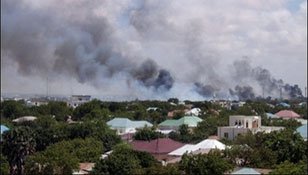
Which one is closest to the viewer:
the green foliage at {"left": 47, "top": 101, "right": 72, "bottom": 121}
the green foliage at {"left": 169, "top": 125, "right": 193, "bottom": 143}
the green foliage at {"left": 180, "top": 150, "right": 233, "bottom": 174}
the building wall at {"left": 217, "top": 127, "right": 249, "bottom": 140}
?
the green foliage at {"left": 180, "top": 150, "right": 233, "bottom": 174}

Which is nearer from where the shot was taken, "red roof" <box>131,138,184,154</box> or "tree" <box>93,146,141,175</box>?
"tree" <box>93,146,141,175</box>

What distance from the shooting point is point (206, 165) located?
1182 inches

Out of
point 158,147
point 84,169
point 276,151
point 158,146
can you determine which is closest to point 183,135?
point 158,146

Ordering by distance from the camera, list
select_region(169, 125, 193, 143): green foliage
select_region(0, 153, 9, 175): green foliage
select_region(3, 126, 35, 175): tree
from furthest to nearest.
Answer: select_region(169, 125, 193, 143): green foliage, select_region(0, 153, 9, 175): green foliage, select_region(3, 126, 35, 175): tree

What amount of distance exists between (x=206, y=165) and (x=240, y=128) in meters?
21.9

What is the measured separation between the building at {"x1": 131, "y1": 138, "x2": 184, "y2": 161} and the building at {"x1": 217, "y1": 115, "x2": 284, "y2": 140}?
6679 mm

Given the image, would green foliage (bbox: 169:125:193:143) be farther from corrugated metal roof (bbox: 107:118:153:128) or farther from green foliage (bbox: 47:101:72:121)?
green foliage (bbox: 47:101:72:121)

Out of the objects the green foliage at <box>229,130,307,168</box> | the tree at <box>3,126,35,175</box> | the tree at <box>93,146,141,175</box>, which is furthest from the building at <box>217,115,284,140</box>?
the tree at <box>3,126,35,175</box>

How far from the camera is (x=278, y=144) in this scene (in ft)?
121

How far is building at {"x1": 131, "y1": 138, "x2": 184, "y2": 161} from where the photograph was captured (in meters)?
43.1

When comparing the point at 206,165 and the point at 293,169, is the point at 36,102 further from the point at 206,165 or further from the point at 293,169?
the point at 293,169

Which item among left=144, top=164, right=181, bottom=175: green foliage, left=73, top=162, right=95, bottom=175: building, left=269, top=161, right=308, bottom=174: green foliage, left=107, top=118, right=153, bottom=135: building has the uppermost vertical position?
left=107, top=118, right=153, bottom=135: building

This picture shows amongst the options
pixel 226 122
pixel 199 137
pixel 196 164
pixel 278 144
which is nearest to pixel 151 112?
pixel 226 122

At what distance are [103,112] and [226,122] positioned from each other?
20.6 m
